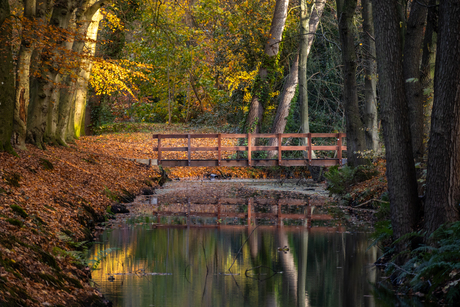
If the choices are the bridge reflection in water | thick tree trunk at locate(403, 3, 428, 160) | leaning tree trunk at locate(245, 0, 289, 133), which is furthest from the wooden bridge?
thick tree trunk at locate(403, 3, 428, 160)

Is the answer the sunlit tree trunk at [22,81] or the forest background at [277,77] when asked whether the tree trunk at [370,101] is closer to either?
the forest background at [277,77]

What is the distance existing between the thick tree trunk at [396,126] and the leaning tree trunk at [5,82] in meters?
8.26

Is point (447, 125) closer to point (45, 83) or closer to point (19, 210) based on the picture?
point (19, 210)

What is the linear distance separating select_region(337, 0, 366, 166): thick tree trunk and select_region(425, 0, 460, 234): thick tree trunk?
771 cm

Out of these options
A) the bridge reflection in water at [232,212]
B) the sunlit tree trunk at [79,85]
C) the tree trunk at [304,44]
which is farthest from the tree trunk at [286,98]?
the sunlit tree trunk at [79,85]

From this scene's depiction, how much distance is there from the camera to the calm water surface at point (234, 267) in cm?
636

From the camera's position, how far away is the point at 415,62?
31.2 ft

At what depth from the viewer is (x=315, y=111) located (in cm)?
2519

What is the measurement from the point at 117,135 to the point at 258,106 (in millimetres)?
9458

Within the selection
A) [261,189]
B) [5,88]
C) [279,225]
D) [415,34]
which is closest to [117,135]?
[261,189]

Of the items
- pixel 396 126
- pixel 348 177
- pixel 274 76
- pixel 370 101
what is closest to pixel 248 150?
pixel 274 76

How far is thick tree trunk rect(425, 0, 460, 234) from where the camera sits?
6.52 meters

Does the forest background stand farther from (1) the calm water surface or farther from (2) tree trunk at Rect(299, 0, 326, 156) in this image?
(1) the calm water surface

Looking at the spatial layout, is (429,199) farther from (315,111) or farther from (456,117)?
A: (315,111)
